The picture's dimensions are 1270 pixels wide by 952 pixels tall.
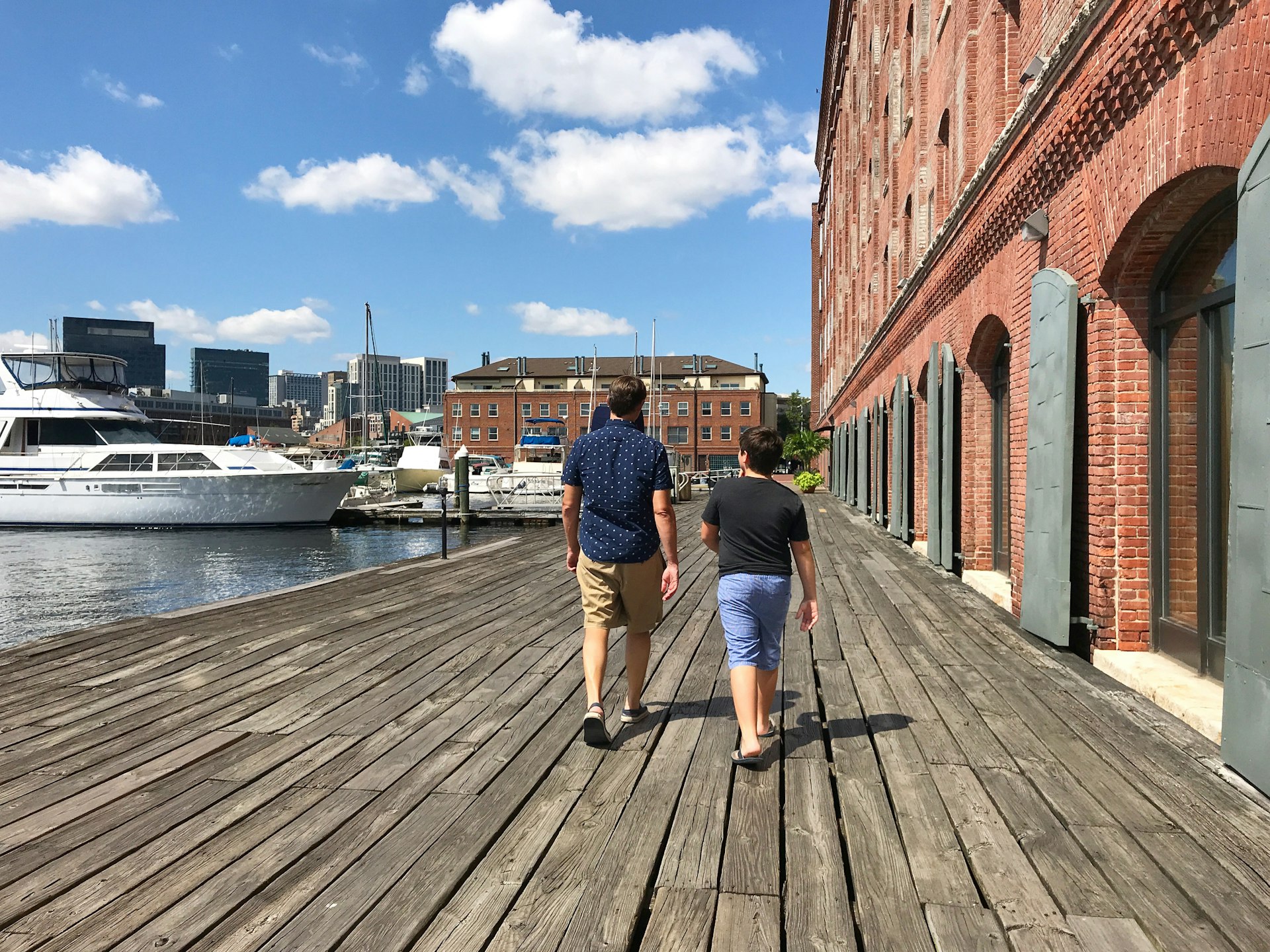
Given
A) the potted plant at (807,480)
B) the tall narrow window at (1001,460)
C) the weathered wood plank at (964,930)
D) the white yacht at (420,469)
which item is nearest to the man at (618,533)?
the weathered wood plank at (964,930)

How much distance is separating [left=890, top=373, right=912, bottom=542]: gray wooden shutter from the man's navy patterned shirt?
1111 cm

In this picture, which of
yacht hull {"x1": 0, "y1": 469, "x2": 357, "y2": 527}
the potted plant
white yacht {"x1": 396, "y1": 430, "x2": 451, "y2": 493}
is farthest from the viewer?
white yacht {"x1": 396, "y1": 430, "x2": 451, "y2": 493}

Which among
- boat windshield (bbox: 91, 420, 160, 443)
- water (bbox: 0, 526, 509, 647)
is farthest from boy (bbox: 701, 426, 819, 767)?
boat windshield (bbox: 91, 420, 160, 443)

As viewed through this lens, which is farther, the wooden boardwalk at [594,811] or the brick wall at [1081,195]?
the brick wall at [1081,195]

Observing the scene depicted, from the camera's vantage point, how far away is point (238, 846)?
299cm

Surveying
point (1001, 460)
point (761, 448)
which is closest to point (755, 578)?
point (761, 448)

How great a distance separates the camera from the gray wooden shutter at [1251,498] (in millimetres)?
3389

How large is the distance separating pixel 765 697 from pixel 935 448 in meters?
7.75

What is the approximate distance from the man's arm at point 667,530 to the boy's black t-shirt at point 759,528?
26cm

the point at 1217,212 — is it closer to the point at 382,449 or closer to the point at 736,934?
the point at 736,934

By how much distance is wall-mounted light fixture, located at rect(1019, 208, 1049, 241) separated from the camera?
6.77 m

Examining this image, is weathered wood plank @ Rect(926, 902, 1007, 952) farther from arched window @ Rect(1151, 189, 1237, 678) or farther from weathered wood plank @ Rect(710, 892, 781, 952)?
arched window @ Rect(1151, 189, 1237, 678)

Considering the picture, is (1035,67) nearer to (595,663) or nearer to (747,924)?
(595,663)

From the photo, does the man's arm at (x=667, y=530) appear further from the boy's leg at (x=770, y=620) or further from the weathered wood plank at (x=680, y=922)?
the weathered wood plank at (x=680, y=922)
